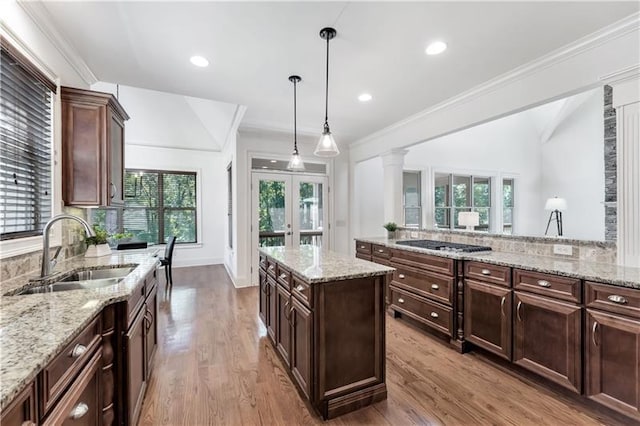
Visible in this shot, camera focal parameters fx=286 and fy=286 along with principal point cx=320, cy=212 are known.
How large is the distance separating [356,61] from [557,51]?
5.69ft

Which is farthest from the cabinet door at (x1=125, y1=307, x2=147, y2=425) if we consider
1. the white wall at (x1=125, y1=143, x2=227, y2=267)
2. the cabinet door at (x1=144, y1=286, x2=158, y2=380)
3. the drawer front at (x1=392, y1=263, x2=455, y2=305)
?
the white wall at (x1=125, y1=143, x2=227, y2=267)

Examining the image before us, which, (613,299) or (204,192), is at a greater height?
(204,192)

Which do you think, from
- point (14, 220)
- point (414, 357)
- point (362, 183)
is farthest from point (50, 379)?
point (362, 183)

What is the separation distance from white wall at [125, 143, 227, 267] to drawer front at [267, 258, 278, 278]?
14.8ft

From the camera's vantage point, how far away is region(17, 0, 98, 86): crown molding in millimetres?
1951

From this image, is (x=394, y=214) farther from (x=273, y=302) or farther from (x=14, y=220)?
(x=14, y=220)

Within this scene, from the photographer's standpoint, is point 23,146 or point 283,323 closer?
point 23,146

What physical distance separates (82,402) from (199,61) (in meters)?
2.70

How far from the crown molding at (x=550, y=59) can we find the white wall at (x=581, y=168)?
4.85 meters

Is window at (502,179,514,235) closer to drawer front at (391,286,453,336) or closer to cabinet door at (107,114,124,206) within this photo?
drawer front at (391,286,453,336)

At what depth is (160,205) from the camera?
6766 mm

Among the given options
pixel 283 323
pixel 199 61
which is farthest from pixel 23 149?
pixel 283 323

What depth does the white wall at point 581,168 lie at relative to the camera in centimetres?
632

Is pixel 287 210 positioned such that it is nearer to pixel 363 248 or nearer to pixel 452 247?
pixel 363 248
